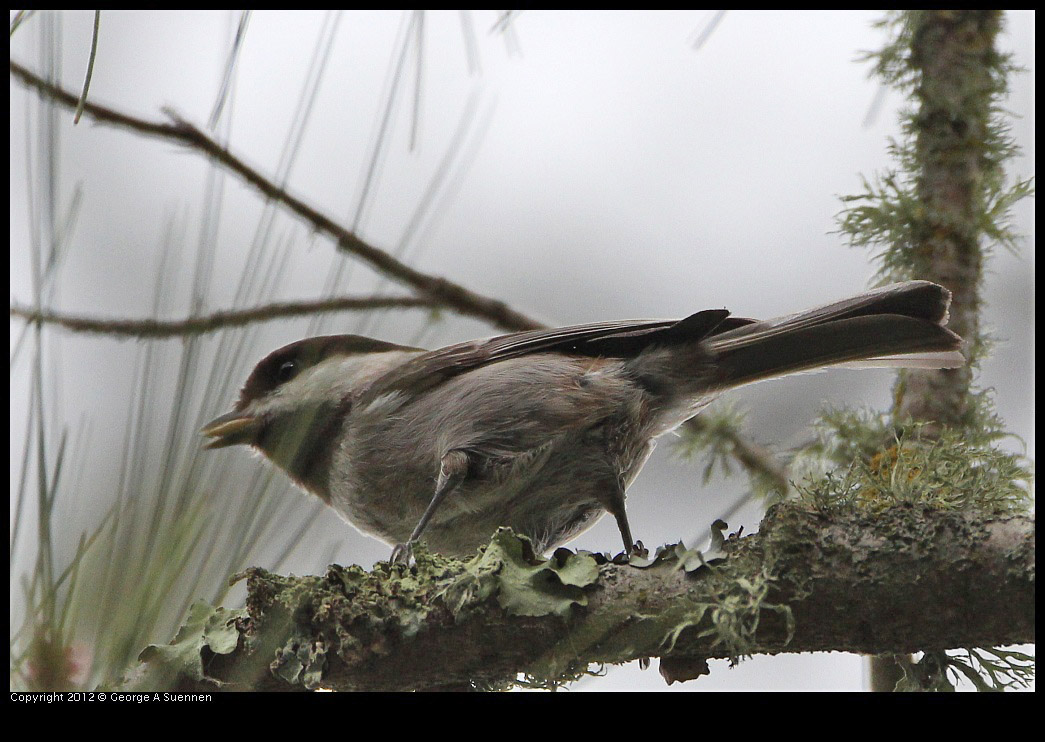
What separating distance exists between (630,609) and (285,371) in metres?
1.57

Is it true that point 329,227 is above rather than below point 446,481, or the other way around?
above

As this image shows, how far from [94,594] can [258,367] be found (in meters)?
1.72

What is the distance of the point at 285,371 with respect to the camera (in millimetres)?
2791

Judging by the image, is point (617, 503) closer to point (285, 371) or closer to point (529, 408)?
point (529, 408)

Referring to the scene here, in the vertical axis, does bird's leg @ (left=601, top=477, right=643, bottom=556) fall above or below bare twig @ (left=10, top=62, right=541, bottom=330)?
below

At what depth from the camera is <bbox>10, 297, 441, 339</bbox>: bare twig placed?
4.09ft

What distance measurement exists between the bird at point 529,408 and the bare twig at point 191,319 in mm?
478

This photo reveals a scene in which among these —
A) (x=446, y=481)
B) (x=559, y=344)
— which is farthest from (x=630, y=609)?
(x=559, y=344)

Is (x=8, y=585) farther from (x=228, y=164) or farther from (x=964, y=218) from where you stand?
(x=964, y=218)

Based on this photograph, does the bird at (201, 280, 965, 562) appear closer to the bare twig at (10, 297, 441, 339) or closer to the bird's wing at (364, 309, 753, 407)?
the bird's wing at (364, 309, 753, 407)

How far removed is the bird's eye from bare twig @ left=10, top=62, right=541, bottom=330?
42 centimetres

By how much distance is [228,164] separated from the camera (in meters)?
2.42

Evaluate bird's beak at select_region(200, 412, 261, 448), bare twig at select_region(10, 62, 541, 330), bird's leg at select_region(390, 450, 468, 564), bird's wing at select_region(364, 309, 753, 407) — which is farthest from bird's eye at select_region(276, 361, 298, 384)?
bird's leg at select_region(390, 450, 468, 564)

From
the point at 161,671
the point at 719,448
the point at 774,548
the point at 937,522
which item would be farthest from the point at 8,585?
the point at 719,448
